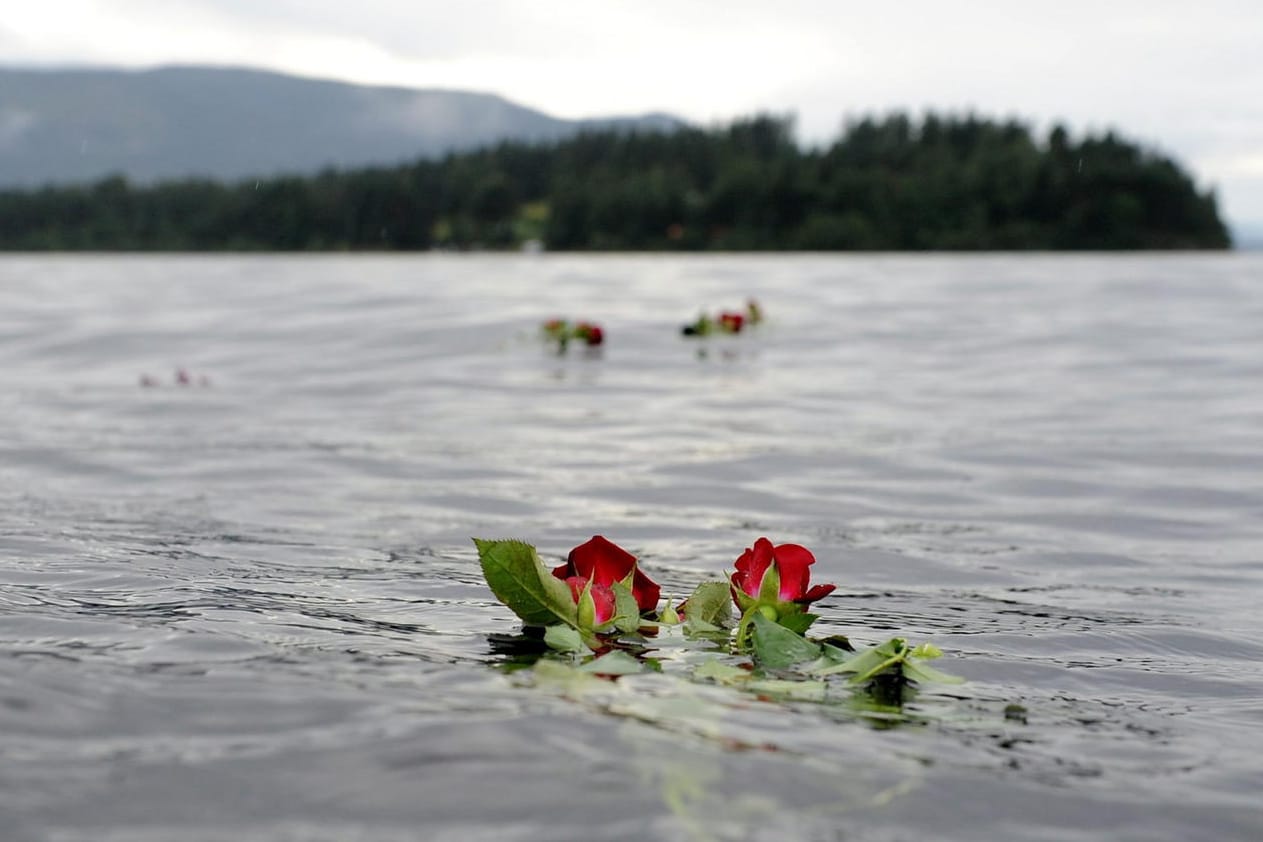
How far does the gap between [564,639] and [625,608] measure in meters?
0.23

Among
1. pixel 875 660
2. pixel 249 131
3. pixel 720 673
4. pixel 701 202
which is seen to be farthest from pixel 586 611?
pixel 249 131

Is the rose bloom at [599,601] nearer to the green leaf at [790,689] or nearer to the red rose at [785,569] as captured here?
the red rose at [785,569]

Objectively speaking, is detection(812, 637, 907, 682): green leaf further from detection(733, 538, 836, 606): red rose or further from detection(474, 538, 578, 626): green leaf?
detection(474, 538, 578, 626): green leaf

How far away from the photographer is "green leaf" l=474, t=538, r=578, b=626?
2.98 metres

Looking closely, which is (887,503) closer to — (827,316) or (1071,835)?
(1071,835)

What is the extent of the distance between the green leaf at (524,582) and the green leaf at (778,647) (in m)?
0.42

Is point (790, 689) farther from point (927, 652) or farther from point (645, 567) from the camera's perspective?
point (645, 567)

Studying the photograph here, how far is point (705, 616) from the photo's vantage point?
3.14m

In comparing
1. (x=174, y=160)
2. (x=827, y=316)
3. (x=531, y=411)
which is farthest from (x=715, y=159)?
(x=531, y=411)

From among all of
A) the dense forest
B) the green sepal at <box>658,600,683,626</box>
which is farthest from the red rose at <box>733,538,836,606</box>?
the dense forest

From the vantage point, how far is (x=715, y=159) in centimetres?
12700

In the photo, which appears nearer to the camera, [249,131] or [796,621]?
[796,621]

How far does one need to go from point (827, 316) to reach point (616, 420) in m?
10.9


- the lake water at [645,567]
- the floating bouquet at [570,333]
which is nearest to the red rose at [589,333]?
the floating bouquet at [570,333]
